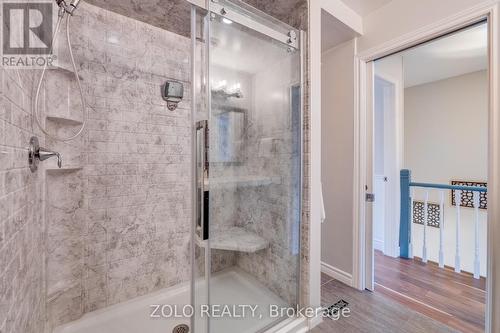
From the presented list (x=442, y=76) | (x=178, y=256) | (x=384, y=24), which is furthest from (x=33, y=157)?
(x=442, y=76)

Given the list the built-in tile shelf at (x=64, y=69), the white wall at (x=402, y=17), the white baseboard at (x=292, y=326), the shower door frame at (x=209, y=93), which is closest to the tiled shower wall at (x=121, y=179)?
the built-in tile shelf at (x=64, y=69)

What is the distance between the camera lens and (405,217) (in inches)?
111

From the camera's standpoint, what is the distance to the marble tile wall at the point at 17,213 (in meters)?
0.70

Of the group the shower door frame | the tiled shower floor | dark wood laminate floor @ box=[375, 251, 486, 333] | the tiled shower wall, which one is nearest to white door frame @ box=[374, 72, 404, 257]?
dark wood laminate floor @ box=[375, 251, 486, 333]

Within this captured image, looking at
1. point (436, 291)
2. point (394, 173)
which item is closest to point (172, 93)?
point (394, 173)

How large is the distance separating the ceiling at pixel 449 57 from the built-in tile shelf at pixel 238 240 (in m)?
2.45

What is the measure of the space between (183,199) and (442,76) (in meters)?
4.70

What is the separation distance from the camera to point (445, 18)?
153 cm

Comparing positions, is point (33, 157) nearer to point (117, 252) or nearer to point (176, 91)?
point (117, 252)

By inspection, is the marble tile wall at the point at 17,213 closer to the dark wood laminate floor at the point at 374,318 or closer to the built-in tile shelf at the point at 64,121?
the built-in tile shelf at the point at 64,121

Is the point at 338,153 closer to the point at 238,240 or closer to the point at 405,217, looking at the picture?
the point at 238,240

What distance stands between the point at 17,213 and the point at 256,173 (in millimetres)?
1325

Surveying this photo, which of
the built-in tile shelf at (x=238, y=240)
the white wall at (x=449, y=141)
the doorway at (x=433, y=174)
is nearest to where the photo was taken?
the built-in tile shelf at (x=238, y=240)

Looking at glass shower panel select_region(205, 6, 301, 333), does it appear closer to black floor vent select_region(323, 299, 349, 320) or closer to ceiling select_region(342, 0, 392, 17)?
black floor vent select_region(323, 299, 349, 320)
